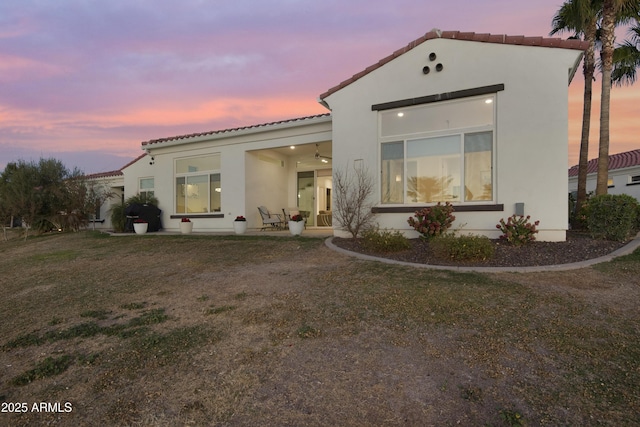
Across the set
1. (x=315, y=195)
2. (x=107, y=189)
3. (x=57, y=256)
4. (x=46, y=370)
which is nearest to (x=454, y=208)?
(x=315, y=195)

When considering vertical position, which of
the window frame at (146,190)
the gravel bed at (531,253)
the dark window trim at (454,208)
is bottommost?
the gravel bed at (531,253)

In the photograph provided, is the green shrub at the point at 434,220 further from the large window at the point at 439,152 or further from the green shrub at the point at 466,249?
the green shrub at the point at 466,249

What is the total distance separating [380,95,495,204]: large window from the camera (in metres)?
7.54

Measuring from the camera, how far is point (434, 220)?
7215 mm

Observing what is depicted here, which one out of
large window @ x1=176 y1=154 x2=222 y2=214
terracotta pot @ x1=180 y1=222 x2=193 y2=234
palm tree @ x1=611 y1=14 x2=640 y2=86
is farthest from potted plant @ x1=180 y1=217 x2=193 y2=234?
palm tree @ x1=611 y1=14 x2=640 y2=86

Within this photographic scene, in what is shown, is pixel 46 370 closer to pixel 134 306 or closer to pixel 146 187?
pixel 134 306

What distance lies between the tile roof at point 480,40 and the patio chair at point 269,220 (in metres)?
5.42

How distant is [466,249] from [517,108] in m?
3.79

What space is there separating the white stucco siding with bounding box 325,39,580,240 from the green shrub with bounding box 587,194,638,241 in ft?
2.11

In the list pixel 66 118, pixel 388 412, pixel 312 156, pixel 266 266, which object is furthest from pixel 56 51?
pixel 388 412

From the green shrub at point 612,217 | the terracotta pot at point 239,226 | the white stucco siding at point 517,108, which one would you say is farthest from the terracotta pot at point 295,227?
the green shrub at point 612,217

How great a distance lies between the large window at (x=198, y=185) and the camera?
12469mm

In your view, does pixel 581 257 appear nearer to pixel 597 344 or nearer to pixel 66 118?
pixel 597 344

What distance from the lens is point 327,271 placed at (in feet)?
17.9
